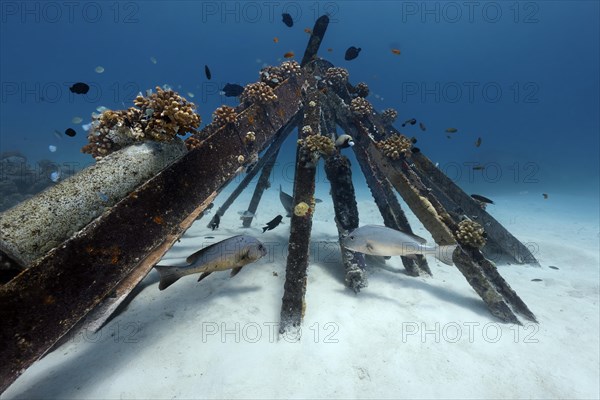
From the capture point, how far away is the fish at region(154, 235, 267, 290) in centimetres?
286

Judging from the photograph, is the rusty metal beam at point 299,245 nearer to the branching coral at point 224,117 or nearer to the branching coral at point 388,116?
the branching coral at point 224,117

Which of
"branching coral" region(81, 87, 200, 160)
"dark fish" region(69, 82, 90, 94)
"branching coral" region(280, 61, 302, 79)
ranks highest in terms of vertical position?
"branching coral" region(280, 61, 302, 79)

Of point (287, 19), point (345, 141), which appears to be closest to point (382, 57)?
point (287, 19)

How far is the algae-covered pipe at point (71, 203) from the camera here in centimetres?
208

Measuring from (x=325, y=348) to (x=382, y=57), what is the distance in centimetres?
12072

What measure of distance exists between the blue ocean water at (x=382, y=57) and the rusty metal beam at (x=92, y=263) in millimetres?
49930

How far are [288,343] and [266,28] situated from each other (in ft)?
429

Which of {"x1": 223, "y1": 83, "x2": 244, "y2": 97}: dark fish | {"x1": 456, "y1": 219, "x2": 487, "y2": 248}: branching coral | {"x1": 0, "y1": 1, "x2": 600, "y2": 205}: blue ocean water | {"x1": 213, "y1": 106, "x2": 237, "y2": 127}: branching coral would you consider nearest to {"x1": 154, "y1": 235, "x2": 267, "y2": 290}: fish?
{"x1": 213, "y1": 106, "x2": 237, "y2": 127}: branching coral

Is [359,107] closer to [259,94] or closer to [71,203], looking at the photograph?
[259,94]

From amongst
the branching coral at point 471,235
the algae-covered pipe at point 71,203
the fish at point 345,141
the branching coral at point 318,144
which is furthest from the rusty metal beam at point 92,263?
the branching coral at point 471,235

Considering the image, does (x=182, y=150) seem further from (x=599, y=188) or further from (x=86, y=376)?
(x=599, y=188)

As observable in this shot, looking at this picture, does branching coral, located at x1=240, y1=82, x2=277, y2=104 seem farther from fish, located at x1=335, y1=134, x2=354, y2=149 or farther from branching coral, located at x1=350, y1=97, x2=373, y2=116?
branching coral, located at x1=350, y1=97, x2=373, y2=116

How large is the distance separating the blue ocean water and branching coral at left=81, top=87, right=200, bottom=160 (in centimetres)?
4943

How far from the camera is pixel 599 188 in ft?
110
